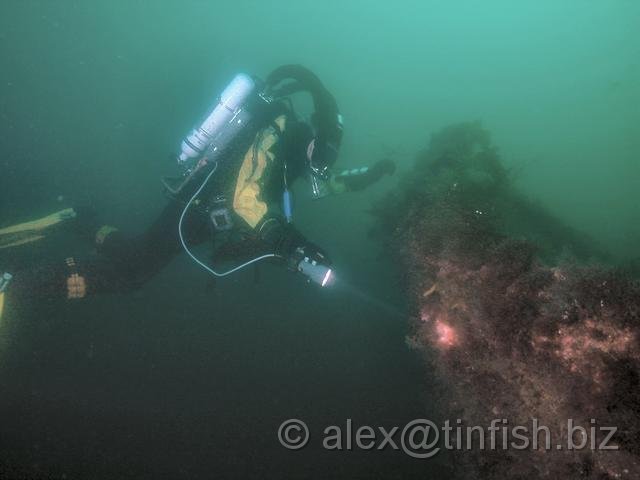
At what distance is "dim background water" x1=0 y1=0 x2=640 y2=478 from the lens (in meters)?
4.94

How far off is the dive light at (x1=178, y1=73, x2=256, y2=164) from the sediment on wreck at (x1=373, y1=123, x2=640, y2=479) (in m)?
2.91

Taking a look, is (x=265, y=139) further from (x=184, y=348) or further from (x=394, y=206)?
(x=184, y=348)

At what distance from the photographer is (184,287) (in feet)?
29.4

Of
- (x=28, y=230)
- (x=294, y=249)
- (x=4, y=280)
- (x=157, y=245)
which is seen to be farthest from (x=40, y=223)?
(x=294, y=249)

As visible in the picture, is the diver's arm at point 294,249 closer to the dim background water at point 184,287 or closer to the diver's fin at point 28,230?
the dim background water at point 184,287

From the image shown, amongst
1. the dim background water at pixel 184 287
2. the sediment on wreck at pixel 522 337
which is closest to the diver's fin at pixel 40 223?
the dim background water at pixel 184 287

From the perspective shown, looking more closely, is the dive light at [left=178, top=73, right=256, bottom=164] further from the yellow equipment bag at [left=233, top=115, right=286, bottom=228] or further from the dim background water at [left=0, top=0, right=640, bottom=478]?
the dim background water at [left=0, top=0, right=640, bottom=478]

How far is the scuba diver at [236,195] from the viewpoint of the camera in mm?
4496

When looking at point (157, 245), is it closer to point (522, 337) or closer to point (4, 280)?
point (4, 280)

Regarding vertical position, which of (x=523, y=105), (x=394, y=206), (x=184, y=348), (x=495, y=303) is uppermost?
(x=523, y=105)

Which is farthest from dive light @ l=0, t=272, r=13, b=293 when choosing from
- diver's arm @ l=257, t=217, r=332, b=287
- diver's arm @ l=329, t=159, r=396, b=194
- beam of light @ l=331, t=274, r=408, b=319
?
beam of light @ l=331, t=274, r=408, b=319

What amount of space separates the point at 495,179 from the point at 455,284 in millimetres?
3227

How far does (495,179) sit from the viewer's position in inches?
228

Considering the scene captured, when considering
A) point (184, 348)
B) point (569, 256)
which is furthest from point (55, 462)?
point (569, 256)
